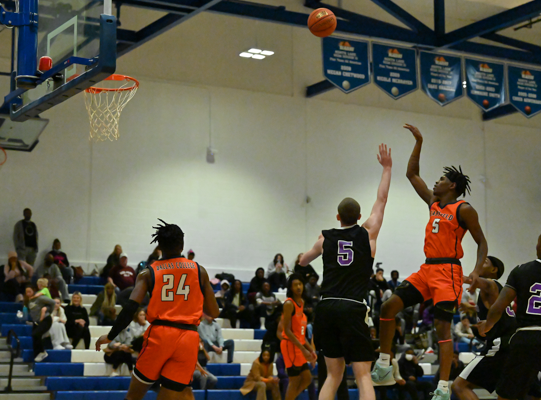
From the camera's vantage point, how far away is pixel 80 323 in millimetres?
16219

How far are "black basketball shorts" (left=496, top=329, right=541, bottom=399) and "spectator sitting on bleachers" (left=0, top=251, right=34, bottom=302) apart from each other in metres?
13.5

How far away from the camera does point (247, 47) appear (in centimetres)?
2364

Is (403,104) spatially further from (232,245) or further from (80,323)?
(80,323)

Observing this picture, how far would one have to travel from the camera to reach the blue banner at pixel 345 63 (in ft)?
54.7

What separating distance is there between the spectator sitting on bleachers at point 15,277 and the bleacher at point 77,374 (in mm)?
838

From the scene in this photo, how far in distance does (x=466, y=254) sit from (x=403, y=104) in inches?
229

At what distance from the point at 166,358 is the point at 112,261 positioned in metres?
14.0

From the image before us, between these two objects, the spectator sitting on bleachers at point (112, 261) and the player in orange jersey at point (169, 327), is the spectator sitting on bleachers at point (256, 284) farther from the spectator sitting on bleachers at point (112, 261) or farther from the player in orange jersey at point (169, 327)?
the player in orange jersey at point (169, 327)

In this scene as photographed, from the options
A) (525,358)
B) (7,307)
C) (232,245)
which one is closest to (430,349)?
(232,245)

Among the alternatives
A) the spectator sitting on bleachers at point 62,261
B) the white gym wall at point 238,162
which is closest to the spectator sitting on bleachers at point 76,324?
the spectator sitting on bleachers at point 62,261

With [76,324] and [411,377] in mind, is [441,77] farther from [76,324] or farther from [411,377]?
[76,324]

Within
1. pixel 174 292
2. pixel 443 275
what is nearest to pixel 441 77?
pixel 443 275

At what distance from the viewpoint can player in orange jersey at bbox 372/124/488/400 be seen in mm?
7492

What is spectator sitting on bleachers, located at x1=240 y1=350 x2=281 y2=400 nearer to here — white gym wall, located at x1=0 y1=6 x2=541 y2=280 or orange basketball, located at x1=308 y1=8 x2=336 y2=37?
orange basketball, located at x1=308 y1=8 x2=336 y2=37
